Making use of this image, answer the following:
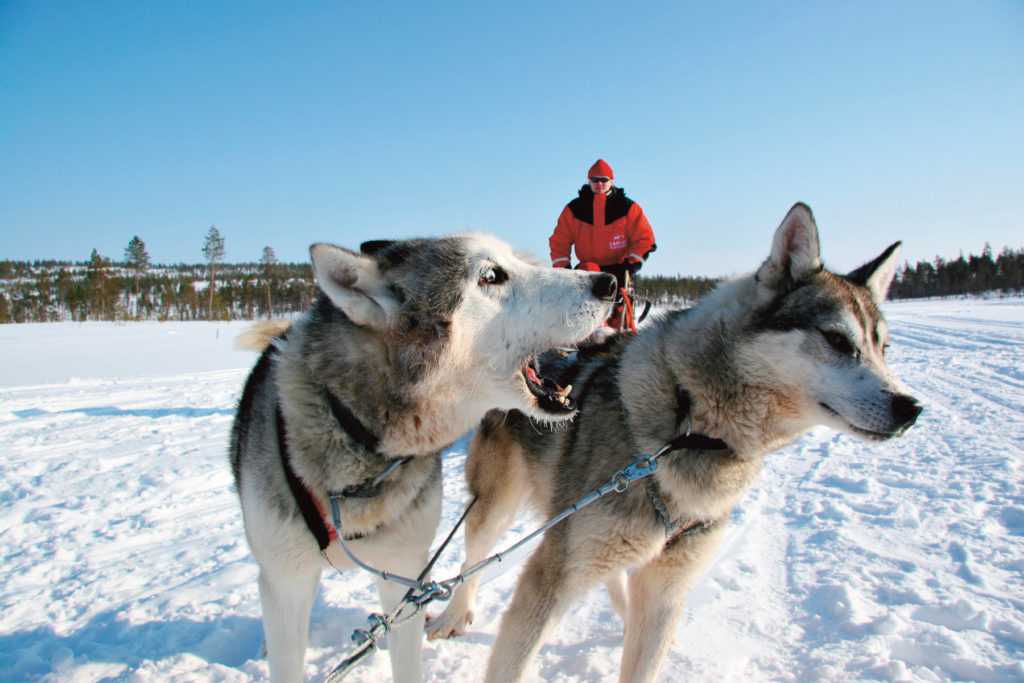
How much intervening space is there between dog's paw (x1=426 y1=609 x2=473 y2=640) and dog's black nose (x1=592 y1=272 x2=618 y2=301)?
206 cm

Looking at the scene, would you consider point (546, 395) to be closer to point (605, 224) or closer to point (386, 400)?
point (386, 400)

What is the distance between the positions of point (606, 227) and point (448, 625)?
3663mm

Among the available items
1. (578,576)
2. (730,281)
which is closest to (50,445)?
(578,576)

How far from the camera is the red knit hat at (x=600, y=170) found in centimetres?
494

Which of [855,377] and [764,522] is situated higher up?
[855,377]

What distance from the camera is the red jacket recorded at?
16.0ft

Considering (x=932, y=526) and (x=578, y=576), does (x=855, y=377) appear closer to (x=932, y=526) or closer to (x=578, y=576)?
(x=578, y=576)

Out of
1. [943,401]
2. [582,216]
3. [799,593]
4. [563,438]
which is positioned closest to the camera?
[563,438]

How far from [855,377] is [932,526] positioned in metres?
2.64

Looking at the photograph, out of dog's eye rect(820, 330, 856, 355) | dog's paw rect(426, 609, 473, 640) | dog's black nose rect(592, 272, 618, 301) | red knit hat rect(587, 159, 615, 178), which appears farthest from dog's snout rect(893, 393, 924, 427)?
red knit hat rect(587, 159, 615, 178)

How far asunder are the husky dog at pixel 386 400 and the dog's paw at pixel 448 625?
0.68m

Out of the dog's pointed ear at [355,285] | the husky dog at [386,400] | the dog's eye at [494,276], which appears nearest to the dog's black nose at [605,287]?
the husky dog at [386,400]

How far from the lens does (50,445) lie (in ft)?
19.1

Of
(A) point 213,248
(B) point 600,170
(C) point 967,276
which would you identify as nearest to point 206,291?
(A) point 213,248
